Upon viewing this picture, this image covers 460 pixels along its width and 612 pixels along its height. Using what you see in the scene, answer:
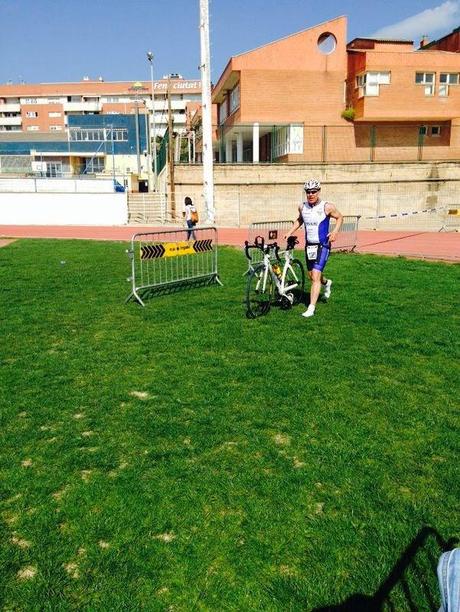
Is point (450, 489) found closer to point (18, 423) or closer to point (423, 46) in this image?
point (18, 423)

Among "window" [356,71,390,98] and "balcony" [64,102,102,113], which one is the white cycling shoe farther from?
"balcony" [64,102,102,113]

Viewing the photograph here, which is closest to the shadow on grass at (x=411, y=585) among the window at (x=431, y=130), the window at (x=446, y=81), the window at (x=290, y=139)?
the window at (x=290, y=139)

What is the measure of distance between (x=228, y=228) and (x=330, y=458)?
24.6m

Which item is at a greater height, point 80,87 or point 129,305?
point 80,87

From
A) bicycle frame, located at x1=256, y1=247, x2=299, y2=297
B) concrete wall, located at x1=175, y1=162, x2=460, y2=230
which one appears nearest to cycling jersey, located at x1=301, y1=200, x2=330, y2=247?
bicycle frame, located at x1=256, y1=247, x2=299, y2=297

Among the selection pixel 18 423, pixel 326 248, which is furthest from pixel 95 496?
pixel 326 248

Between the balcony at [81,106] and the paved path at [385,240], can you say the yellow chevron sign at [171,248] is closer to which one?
the paved path at [385,240]

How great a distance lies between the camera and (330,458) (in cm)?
371

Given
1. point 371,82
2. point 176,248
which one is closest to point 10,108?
point 371,82

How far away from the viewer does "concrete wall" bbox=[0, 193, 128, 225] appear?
99.9ft

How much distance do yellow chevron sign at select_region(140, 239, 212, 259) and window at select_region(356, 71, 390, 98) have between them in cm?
2748

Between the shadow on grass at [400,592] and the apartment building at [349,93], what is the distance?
31234mm

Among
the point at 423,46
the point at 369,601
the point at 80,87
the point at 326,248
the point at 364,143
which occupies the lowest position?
the point at 369,601

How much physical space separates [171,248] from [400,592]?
722 cm
